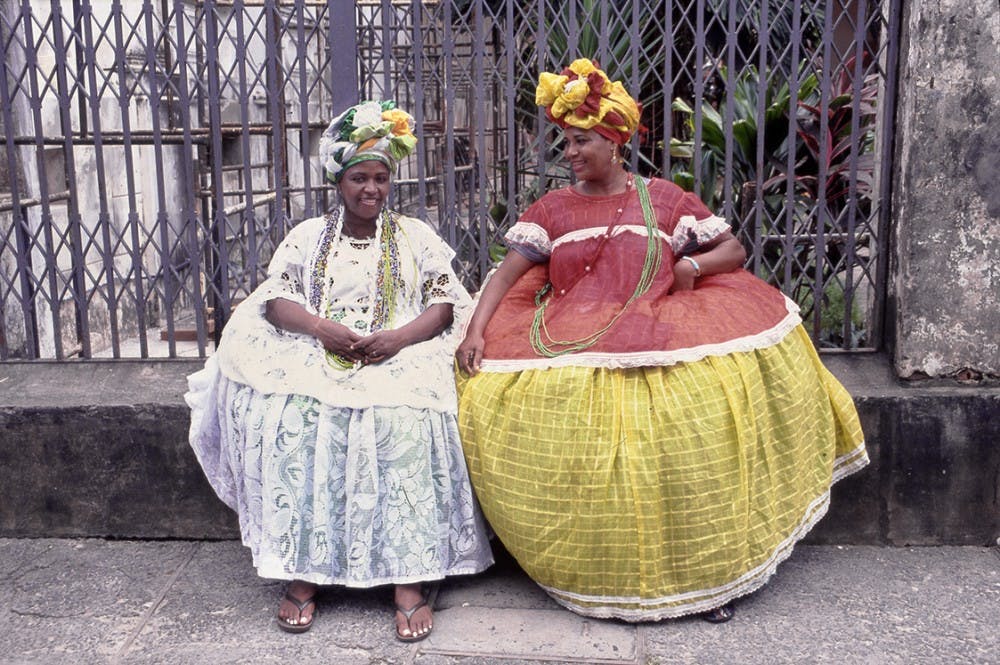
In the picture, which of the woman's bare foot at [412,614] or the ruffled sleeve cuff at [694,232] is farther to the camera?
the ruffled sleeve cuff at [694,232]

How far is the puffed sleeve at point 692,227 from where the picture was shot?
362 cm

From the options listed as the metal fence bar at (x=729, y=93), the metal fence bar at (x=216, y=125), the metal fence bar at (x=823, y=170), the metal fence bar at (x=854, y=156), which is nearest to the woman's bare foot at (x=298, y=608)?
the metal fence bar at (x=216, y=125)

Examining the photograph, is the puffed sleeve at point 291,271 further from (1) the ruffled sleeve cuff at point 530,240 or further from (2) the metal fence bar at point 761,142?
(2) the metal fence bar at point 761,142

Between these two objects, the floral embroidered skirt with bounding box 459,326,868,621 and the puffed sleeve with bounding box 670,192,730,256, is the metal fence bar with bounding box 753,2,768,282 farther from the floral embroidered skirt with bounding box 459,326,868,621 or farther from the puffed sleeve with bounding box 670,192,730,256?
the floral embroidered skirt with bounding box 459,326,868,621

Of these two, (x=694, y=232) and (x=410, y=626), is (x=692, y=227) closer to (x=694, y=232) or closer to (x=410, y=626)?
(x=694, y=232)

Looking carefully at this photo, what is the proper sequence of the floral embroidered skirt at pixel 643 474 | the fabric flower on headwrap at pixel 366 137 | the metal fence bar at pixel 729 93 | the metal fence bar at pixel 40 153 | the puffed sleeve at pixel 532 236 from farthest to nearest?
the metal fence bar at pixel 40 153, the metal fence bar at pixel 729 93, the puffed sleeve at pixel 532 236, the fabric flower on headwrap at pixel 366 137, the floral embroidered skirt at pixel 643 474

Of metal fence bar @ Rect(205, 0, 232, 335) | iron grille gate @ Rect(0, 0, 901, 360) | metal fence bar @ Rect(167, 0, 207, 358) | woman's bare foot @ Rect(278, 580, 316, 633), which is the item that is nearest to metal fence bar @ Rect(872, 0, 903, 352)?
iron grille gate @ Rect(0, 0, 901, 360)

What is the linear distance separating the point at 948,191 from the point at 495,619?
219cm

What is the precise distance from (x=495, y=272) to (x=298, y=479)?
1013 mm

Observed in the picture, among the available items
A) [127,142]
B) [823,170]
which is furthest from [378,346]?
[823,170]

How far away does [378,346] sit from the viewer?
11.6ft

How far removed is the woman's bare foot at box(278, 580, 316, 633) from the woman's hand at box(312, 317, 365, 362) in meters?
0.76

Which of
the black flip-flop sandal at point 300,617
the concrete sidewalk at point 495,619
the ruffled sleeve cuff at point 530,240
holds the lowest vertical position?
the concrete sidewalk at point 495,619

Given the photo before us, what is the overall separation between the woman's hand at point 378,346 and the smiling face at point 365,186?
0.42 m
